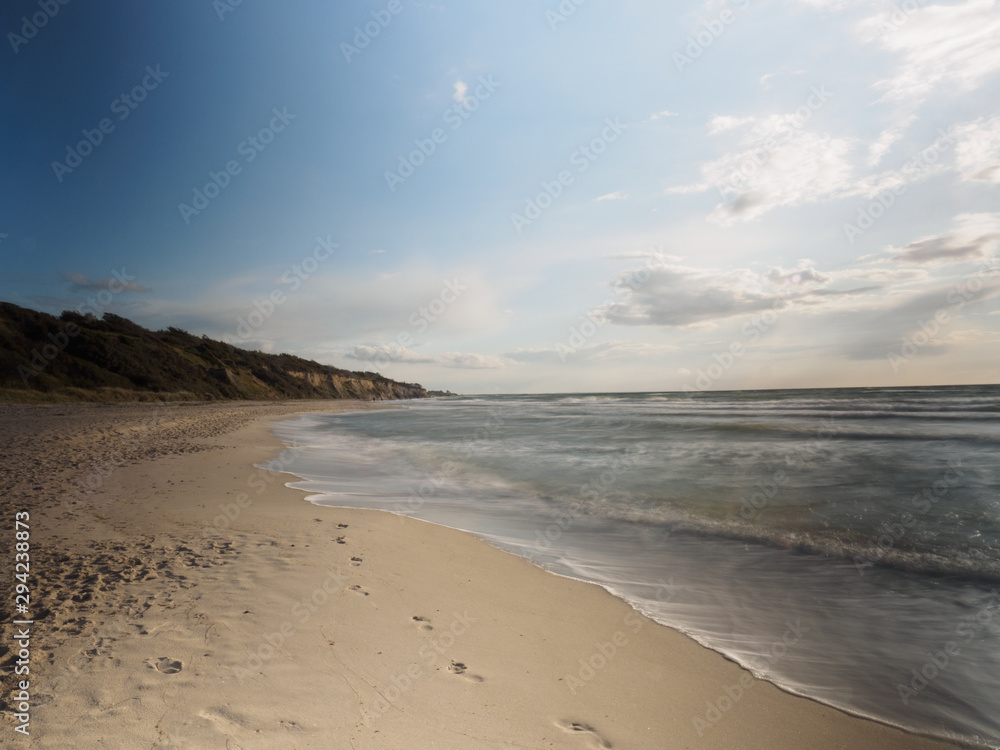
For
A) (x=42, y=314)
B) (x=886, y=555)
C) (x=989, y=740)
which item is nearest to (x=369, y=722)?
(x=989, y=740)

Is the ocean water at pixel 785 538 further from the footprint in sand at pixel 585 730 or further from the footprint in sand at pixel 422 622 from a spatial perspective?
the footprint in sand at pixel 422 622

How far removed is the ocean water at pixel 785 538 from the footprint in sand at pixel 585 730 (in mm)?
1498

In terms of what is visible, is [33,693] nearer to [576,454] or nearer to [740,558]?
[740,558]

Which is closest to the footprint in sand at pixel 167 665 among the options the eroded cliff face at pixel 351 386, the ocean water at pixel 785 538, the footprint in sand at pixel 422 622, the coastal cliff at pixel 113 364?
the footprint in sand at pixel 422 622

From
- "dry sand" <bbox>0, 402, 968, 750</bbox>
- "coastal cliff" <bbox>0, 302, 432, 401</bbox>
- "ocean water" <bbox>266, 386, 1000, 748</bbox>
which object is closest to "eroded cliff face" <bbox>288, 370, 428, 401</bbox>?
"coastal cliff" <bbox>0, 302, 432, 401</bbox>

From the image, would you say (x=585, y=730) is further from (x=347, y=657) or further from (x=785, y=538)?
(x=785, y=538)

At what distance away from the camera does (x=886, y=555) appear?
5.33 metres

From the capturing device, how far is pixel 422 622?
335 cm

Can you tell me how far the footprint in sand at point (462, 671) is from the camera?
8.81 feet

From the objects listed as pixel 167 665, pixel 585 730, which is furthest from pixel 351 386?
pixel 585 730

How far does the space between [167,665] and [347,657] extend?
100cm

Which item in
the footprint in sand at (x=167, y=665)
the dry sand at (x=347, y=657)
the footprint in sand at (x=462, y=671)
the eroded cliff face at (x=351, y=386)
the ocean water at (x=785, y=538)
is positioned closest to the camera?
the dry sand at (x=347, y=657)

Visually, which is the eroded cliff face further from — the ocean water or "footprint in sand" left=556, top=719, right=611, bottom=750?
"footprint in sand" left=556, top=719, right=611, bottom=750

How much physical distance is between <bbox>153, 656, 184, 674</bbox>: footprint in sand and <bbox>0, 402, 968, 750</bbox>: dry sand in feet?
0.04
